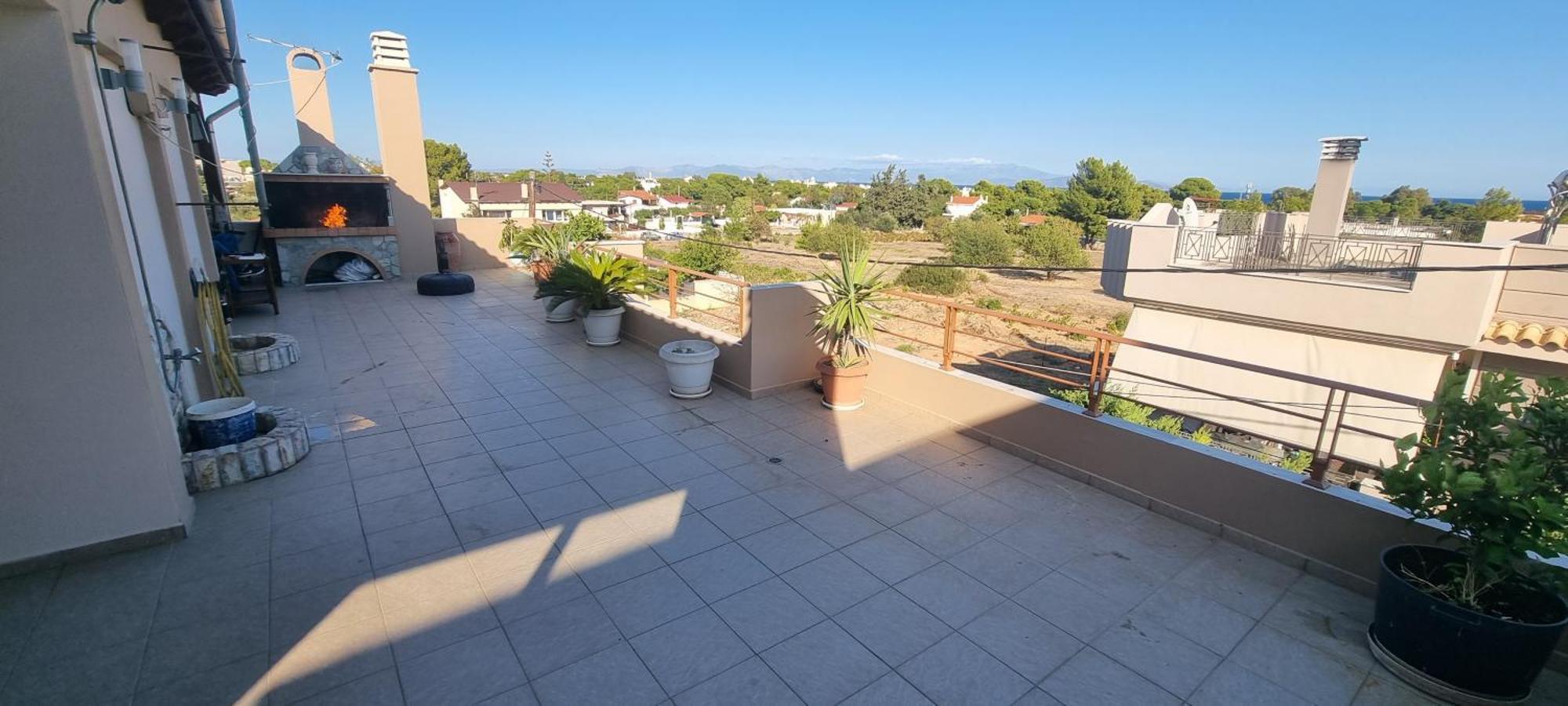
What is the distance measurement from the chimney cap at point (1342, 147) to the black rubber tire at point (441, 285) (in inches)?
564

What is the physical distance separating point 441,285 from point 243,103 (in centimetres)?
313

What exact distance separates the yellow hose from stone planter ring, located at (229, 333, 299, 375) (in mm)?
903

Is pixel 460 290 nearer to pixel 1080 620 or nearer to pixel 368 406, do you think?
pixel 368 406

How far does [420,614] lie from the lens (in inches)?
101

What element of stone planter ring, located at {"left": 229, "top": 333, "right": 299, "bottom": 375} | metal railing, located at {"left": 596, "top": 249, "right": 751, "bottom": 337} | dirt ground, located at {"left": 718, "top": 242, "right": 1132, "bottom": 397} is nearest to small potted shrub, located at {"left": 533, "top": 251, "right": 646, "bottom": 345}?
metal railing, located at {"left": 596, "top": 249, "right": 751, "bottom": 337}

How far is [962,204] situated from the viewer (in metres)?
62.1

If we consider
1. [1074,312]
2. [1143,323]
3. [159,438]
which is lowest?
[1074,312]

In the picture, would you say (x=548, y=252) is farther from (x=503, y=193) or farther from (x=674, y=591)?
(x=503, y=193)

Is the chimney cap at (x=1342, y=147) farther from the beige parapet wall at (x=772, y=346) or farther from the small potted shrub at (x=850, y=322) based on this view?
the beige parapet wall at (x=772, y=346)

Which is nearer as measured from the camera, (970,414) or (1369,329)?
(970,414)

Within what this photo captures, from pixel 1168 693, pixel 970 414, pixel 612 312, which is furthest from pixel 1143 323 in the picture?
pixel 1168 693

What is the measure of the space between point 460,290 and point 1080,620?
9.79m

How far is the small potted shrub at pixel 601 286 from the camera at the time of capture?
6.79m

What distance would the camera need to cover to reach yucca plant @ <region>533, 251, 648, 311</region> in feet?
22.3
